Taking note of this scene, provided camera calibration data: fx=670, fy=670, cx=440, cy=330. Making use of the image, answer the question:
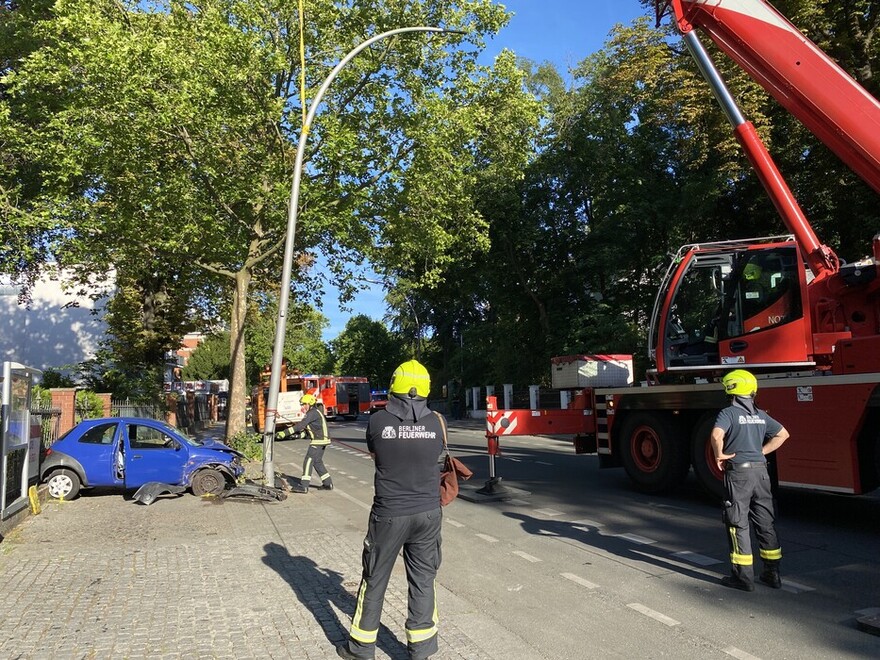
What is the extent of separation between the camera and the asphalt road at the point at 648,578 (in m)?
4.47

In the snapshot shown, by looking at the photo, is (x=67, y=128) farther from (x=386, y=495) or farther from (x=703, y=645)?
(x=703, y=645)

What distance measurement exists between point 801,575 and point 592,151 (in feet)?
77.4

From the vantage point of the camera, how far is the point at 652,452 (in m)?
10.3

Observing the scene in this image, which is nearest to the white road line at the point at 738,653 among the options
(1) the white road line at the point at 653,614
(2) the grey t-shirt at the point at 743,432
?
(1) the white road line at the point at 653,614

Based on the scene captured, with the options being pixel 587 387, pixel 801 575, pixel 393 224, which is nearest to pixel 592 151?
pixel 393 224

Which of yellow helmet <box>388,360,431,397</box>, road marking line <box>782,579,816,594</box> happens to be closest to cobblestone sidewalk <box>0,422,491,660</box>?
yellow helmet <box>388,360,431,397</box>

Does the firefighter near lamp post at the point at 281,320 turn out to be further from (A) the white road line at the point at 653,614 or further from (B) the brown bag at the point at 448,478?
(A) the white road line at the point at 653,614

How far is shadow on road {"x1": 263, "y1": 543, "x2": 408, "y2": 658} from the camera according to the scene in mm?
4508

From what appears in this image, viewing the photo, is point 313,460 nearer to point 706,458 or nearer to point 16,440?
point 16,440

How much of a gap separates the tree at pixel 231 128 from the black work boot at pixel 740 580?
1096cm

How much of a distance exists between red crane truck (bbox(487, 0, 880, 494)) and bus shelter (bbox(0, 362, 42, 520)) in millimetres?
8561

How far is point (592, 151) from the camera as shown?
2734cm

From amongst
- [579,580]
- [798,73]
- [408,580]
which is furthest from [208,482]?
[798,73]

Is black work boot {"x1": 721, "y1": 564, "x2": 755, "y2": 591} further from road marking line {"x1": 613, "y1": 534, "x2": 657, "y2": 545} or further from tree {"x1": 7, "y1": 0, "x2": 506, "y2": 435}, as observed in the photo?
tree {"x1": 7, "y1": 0, "x2": 506, "y2": 435}
